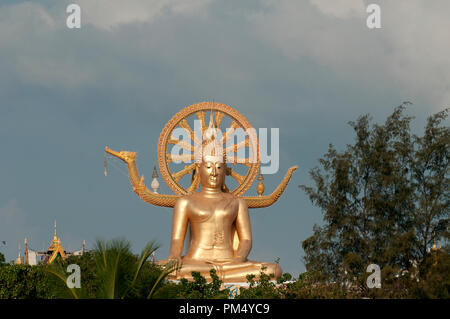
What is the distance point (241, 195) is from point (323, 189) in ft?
9.09

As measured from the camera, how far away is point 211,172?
2723 centimetres

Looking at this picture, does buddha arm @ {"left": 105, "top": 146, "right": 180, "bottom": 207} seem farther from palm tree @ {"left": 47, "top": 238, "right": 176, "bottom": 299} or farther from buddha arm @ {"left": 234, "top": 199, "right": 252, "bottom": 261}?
palm tree @ {"left": 47, "top": 238, "right": 176, "bottom": 299}

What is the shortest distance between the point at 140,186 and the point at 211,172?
2.08m

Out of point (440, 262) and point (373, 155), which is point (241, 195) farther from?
point (440, 262)

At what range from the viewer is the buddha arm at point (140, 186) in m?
27.4

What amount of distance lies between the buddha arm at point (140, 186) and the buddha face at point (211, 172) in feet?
3.27

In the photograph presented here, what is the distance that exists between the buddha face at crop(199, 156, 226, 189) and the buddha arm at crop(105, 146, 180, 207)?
1.00 metres

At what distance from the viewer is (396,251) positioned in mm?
25281

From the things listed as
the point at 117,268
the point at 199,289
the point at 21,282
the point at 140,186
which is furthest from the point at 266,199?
the point at 117,268

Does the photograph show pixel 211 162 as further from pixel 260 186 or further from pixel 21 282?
pixel 21 282

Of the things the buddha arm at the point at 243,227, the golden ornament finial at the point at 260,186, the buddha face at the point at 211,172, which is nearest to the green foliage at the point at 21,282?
the buddha face at the point at 211,172

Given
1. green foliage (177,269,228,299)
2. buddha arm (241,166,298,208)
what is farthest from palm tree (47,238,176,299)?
buddha arm (241,166,298,208)

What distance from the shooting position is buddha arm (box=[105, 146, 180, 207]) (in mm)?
27438
